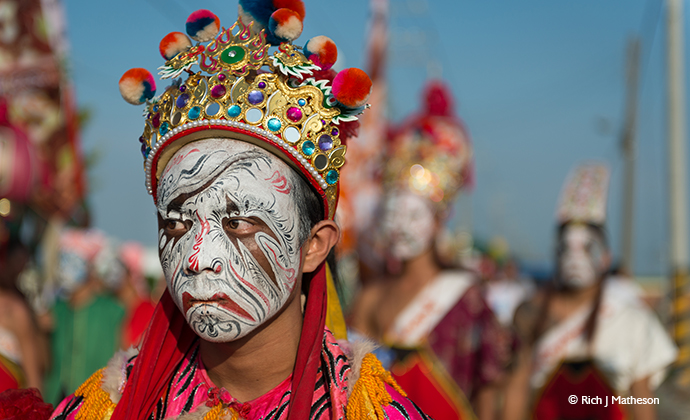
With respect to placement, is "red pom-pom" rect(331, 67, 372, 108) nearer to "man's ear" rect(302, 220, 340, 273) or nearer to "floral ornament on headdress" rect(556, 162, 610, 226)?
"man's ear" rect(302, 220, 340, 273)

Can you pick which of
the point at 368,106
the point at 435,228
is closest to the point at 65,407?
the point at 368,106

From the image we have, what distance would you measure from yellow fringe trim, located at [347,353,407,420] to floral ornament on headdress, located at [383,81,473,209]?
377 cm

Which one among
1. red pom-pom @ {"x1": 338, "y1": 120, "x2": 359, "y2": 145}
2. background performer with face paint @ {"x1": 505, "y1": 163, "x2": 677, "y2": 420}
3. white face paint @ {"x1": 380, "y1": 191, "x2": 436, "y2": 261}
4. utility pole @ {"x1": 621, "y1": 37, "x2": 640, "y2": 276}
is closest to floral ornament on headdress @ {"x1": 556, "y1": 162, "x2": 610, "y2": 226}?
background performer with face paint @ {"x1": 505, "y1": 163, "x2": 677, "y2": 420}

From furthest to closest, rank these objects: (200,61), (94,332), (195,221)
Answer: (94,332) < (200,61) < (195,221)

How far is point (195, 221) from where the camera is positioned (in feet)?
6.23

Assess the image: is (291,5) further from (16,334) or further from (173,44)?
(16,334)

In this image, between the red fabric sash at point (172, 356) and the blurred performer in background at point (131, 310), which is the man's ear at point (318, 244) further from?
the blurred performer in background at point (131, 310)

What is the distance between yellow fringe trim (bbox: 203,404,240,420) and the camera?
194cm

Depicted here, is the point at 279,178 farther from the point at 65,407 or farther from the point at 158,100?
the point at 65,407

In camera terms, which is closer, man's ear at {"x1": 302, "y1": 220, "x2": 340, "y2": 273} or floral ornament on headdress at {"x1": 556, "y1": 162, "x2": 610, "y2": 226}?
man's ear at {"x1": 302, "y1": 220, "x2": 340, "y2": 273}

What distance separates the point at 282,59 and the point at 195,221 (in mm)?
571

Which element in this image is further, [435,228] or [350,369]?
[435,228]

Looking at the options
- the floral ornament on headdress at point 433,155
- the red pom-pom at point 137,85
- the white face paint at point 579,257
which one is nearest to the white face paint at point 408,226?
the floral ornament on headdress at point 433,155

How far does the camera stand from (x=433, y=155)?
19.7 ft
